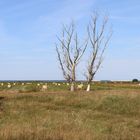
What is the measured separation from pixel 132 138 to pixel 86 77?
36.6 metres

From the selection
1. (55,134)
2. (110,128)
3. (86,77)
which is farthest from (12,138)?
(86,77)

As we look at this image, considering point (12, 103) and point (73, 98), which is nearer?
point (12, 103)

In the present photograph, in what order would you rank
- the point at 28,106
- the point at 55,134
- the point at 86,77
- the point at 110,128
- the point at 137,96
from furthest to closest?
1. the point at 86,77
2. the point at 137,96
3. the point at 28,106
4. the point at 110,128
5. the point at 55,134

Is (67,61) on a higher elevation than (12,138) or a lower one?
higher

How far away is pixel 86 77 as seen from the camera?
5062 cm

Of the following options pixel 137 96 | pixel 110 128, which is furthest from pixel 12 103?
pixel 110 128

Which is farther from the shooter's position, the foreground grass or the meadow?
the foreground grass

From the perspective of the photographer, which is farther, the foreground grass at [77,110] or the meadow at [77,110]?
the foreground grass at [77,110]

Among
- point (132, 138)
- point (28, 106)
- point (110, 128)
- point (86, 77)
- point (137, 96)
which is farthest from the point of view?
point (86, 77)

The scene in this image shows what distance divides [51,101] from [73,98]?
1742 mm

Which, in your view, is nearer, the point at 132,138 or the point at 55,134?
the point at 55,134

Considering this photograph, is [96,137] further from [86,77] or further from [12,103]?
[86,77]

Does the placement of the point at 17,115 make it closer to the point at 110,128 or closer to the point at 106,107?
the point at 110,128

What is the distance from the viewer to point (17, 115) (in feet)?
74.2
